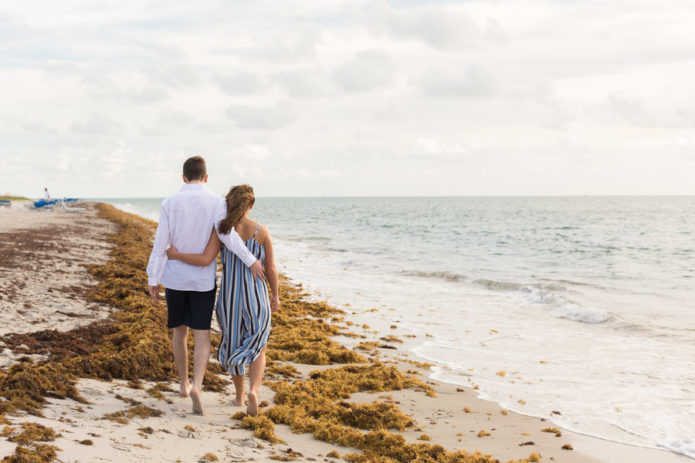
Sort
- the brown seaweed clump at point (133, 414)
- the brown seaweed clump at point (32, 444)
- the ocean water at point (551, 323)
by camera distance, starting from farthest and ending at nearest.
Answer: the ocean water at point (551, 323), the brown seaweed clump at point (133, 414), the brown seaweed clump at point (32, 444)

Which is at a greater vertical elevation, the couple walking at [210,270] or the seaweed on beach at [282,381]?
the couple walking at [210,270]

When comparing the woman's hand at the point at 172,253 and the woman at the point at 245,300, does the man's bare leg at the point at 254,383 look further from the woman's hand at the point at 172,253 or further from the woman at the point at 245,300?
the woman's hand at the point at 172,253

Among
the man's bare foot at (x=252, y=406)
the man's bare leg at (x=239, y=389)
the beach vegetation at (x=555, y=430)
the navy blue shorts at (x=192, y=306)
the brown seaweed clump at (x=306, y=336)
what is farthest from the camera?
the brown seaweed clump at (x=306, y=336)

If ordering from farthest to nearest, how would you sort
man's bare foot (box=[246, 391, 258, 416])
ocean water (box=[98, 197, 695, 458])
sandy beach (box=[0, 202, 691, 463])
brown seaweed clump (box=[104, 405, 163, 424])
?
1. ocean water (box=[98, 197, 695, 458])
2. man's bare foot (box=[246, 391, 258, 416])
3. brown seaweed clump (box=[104, 405, 163, 424])
4. sandy beach (box=[0, 202, 691, 463])

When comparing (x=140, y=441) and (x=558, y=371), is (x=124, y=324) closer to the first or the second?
(x=140, y=441)

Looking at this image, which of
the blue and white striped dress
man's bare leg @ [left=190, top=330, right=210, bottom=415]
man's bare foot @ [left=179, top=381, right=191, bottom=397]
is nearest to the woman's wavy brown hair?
the blue and white striped dress

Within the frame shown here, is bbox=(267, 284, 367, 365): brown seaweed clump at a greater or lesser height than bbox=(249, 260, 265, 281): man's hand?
lesser

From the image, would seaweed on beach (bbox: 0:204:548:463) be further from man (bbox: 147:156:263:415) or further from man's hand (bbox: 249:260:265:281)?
man's hand (bbox: 249:260:265:281)

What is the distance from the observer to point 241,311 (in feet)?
13.5

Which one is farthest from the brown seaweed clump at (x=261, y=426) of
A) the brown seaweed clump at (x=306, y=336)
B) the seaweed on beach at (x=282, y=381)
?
the brown seaweed clump at (x=306, y=336)

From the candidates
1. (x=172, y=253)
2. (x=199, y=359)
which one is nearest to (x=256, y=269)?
(x=172, y=253)

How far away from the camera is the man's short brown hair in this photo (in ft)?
13.2

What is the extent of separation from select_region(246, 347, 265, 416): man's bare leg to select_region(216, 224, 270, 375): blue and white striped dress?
0.09 meters

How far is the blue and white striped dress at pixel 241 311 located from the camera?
409 centimetres
